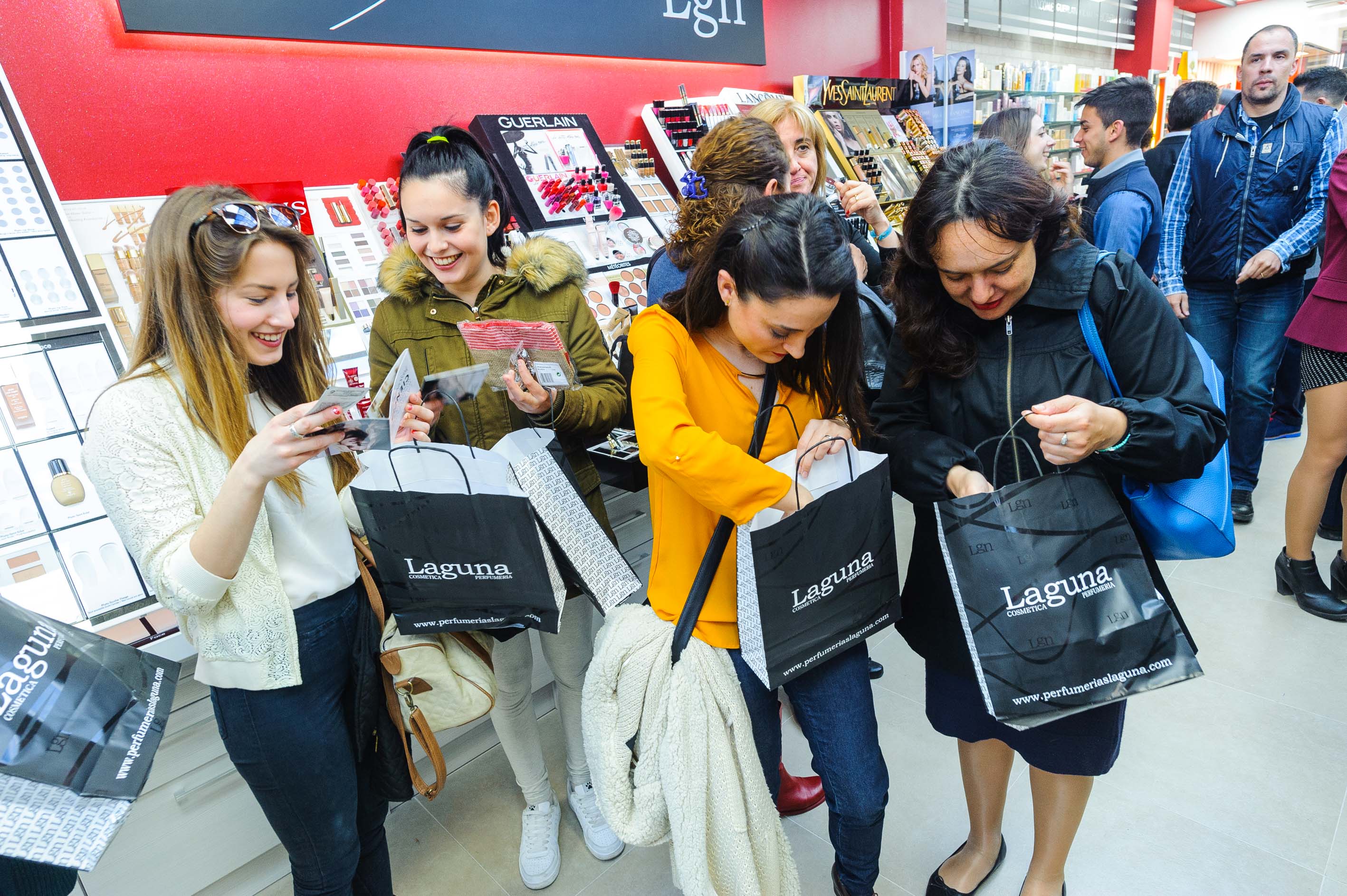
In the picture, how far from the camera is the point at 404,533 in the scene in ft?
4.51

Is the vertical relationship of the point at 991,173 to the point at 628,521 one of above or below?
above

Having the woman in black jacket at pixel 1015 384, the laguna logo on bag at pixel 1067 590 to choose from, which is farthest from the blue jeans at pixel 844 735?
the laguna logo on bag at pixel 1067 590

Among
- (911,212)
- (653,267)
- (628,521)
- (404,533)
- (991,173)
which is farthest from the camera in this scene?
(628,521)

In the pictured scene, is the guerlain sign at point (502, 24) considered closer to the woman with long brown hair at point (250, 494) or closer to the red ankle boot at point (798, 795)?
the woman with long brown hair at point (250, 494)

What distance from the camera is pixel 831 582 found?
1.27 metres

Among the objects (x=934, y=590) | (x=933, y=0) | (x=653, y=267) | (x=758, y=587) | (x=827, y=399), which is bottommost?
(x=934, y=590)

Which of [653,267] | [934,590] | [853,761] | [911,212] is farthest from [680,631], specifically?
[653,267]

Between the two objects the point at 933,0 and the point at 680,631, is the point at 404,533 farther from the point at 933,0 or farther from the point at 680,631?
the point at 933,0

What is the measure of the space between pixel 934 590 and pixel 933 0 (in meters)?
5.59

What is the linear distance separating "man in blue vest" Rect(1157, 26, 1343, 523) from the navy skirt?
2.41m

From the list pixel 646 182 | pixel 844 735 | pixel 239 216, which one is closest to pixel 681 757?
pixel 844 735

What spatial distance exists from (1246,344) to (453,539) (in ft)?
12.4

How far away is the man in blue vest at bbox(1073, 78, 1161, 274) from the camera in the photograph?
9.77 feet

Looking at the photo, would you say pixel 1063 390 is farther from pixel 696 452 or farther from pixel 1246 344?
pixel 1246 344
